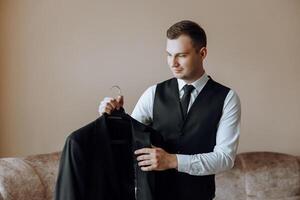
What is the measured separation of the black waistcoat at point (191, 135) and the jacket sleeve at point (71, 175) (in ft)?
1.26

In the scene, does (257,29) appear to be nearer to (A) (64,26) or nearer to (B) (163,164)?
(A) (64,26)

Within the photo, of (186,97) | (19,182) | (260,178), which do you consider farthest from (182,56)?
(260,178)

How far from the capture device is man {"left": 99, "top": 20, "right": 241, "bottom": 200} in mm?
1872

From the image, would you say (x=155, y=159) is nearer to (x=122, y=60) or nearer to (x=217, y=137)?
(x=217, y=137)

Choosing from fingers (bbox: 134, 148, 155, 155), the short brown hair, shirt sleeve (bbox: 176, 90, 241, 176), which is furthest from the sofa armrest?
the short brown hair

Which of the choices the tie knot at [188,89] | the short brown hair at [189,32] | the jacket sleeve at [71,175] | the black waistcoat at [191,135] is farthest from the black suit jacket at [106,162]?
the short brown hair at [189,32]

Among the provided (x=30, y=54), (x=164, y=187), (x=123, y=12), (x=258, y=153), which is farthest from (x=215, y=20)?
(x=164, y=187)

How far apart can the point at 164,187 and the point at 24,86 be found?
128 cm

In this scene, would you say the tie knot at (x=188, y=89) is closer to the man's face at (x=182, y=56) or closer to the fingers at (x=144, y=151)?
the man's face at (x=182, y=56)

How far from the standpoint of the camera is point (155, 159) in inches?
68.4

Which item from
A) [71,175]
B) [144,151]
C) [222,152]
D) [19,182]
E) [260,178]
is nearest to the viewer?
[71,175]

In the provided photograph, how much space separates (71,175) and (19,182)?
2.76 ft

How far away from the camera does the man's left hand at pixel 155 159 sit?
1740 millimetres

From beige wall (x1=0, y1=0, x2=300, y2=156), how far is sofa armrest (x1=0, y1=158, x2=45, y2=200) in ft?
1.27
